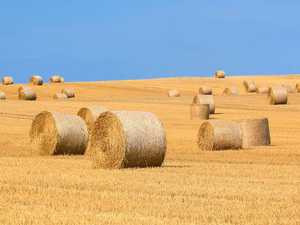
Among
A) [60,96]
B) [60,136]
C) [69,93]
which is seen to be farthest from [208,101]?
[69,93]

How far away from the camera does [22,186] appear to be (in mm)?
8945

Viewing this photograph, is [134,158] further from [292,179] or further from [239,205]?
[239,205]

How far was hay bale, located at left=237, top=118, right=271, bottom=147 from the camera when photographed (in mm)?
19109

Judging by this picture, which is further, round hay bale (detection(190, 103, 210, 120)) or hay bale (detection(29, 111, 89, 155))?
round hay bale (detection(190, 103, 210, 120))

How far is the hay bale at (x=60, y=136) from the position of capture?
52.8 feet

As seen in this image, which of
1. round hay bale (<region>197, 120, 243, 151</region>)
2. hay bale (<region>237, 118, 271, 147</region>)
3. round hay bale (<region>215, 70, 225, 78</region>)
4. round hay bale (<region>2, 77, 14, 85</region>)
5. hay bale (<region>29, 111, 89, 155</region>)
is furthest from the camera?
round hay bale (<region>215, 70, 225, 78</region>)

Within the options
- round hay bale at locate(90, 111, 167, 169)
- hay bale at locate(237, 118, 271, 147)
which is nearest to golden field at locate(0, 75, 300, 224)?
round hay bale at locate(90, 111, 167, 169)

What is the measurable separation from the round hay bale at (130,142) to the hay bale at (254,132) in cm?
757

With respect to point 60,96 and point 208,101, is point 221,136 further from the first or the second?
point 60,96

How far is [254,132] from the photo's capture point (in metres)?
19.2

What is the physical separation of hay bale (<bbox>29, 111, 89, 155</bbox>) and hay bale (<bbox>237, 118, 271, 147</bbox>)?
587cm

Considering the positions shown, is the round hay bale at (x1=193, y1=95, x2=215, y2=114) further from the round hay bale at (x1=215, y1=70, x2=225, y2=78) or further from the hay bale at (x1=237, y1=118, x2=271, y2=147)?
the round hay bale at (x1=215, y1=70, x2=225, y2=78)

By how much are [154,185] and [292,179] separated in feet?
9.29

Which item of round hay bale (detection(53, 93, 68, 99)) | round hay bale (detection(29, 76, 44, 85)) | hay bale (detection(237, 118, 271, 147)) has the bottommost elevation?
hay bale (detection(237, 118, 271, 147))
